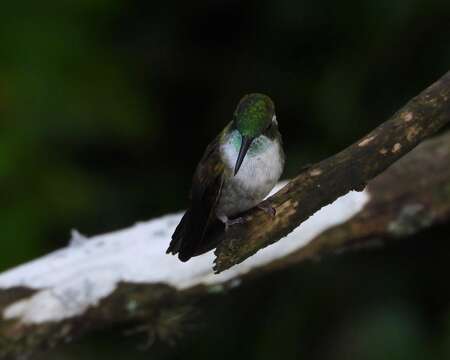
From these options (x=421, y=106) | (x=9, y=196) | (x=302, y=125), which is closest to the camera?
(x=421, y=106)

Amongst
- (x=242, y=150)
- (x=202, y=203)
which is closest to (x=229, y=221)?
(x=202, y=203)

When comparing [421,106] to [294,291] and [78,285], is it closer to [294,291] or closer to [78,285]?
[78,285]

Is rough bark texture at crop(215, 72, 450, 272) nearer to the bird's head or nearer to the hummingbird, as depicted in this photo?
the hummingbird

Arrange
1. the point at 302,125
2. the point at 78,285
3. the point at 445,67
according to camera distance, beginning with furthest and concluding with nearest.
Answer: the point at 302,125, the point at 445,67, the point at 78,285

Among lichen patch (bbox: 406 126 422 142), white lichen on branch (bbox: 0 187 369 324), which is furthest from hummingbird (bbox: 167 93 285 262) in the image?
white lichen on branch (bbox: 0 187 369 324)

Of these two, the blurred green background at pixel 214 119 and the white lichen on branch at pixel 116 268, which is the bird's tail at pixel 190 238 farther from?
the blurred green background at pixel 214 119

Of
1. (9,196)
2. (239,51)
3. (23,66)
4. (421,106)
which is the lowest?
(421,106)

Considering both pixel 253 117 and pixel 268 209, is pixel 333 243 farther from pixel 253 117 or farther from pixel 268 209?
pixel 253 117

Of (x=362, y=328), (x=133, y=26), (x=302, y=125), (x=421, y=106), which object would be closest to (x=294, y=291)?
(x=362, y=328)
